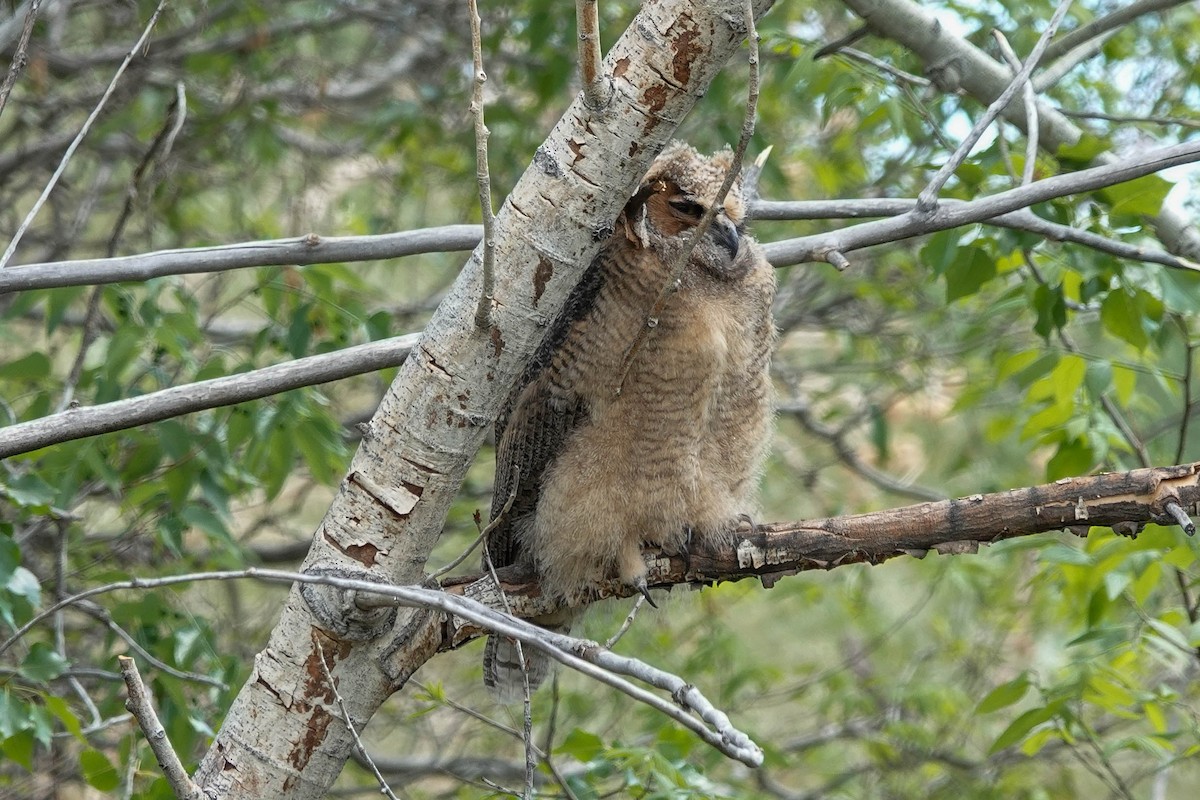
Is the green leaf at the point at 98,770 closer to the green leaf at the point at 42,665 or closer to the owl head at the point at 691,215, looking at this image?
the green leaf at the point at 42,665

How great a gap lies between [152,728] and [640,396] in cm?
139

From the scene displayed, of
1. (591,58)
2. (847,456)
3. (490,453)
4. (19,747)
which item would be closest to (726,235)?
(591,58)

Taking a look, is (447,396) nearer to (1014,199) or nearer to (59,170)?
(59,170)

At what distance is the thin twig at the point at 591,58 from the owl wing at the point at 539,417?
2.84 feet

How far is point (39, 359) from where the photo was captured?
2.67 metres

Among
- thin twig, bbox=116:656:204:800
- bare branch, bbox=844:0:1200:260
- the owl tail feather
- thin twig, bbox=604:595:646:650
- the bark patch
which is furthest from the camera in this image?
the owl tail feather

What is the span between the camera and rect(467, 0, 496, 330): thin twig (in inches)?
62.7

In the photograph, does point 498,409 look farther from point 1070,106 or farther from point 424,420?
point 1070,106

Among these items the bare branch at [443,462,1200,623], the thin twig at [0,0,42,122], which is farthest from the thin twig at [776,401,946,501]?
the thin twig at [0,0,42,122]

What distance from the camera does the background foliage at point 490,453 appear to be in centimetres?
278

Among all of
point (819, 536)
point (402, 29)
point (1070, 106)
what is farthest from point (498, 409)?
point (402, 29)

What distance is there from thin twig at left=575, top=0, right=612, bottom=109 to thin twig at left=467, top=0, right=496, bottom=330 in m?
0.15

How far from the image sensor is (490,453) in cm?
522

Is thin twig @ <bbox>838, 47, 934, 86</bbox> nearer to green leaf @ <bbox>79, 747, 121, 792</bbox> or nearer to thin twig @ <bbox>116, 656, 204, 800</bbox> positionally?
thin twig @ <bbox>116, 656, 204, 800</bbox>
